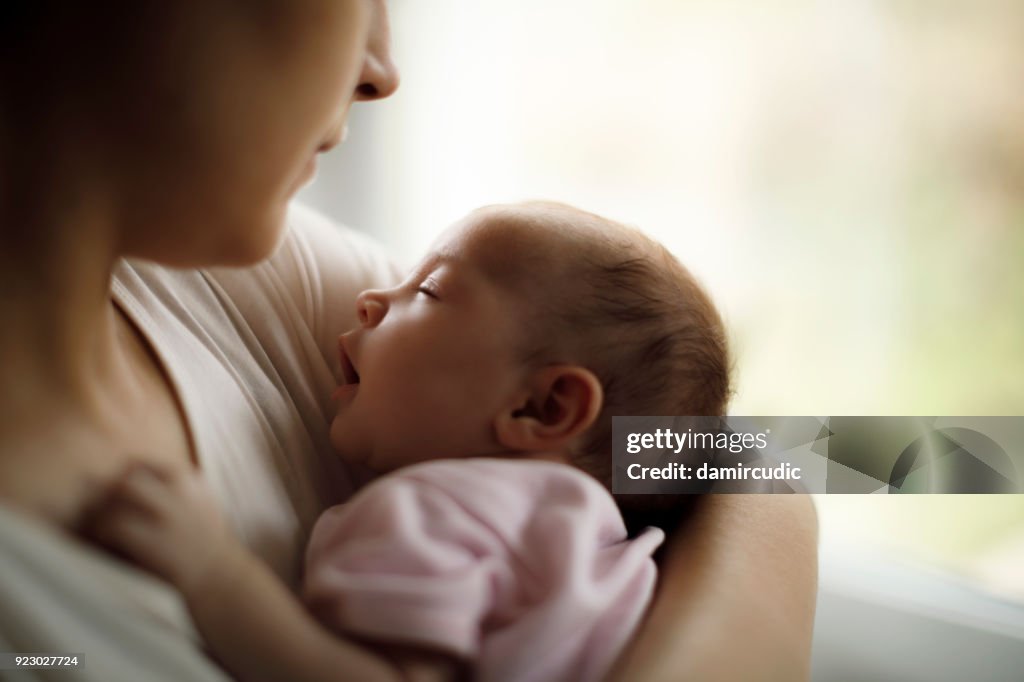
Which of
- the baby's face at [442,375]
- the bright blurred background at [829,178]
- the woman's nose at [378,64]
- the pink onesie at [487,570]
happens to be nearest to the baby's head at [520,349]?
the baby's face at [442,375]

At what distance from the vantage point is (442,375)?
0.91 metres

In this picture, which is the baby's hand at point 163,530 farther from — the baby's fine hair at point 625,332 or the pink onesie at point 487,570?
the baby's fine hair at point 625,332

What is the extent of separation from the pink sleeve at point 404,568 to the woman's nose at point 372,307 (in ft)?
0.83

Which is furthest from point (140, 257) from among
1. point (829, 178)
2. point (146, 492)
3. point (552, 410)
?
point (829, 178)

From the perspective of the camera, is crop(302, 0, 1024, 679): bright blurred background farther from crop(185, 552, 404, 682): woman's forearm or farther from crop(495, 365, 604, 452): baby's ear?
crop(185, 552, 404, 682): woman's forearm

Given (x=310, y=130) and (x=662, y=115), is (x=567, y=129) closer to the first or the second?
(x=662, y=115)

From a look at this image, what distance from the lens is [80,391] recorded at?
0.64 meters

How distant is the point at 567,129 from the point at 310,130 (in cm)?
158

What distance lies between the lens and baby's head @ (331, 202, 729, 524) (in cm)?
90

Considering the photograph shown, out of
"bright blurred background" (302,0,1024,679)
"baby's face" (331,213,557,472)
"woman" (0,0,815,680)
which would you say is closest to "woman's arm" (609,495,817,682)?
"woman" (0,0,815,680)

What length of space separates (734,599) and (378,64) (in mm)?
566

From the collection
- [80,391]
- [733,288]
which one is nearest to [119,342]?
[80,391]

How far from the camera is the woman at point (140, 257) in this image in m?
0.57

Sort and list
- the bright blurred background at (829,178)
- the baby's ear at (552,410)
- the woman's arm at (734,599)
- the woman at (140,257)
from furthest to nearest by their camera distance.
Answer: the bright blurred background at (829,178)
the baby's ear at (552,410)
the woman's arm at (734,599)
the woman at (140,257)
